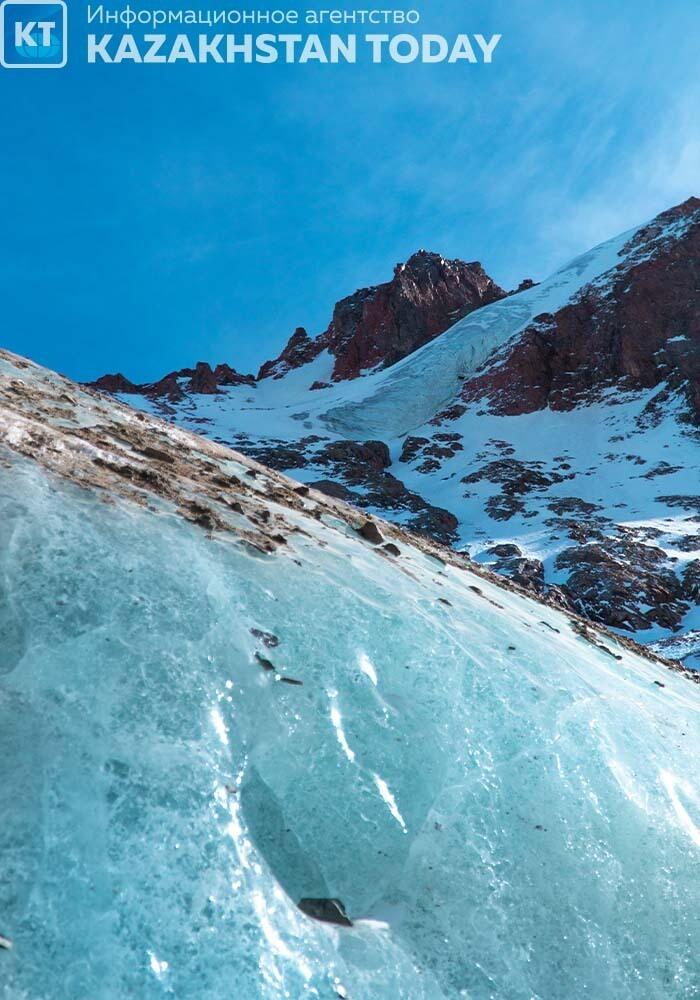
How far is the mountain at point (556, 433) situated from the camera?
112 ft

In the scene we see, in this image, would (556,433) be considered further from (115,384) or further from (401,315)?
(115,384)

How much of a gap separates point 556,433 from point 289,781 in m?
66.8

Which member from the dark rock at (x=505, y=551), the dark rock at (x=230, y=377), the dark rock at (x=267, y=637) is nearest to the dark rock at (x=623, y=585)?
A: the dark rock at (x=505, y=551)

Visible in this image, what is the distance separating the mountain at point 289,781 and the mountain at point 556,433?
62.9 feet

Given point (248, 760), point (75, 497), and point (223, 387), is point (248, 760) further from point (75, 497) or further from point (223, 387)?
point (223, 387)

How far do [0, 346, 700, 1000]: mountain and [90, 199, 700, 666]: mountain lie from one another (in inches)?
754

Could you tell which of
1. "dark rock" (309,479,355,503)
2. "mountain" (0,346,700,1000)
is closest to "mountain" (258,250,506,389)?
"dark rock" (309,479,355,503)

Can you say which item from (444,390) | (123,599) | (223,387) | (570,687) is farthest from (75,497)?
(223,387)

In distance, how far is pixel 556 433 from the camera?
2635 inches

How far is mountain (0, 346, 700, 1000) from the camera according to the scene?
3068 mm

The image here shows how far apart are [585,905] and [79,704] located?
3.10 metres

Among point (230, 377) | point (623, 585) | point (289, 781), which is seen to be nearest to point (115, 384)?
point (230, 377)

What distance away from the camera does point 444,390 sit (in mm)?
81312

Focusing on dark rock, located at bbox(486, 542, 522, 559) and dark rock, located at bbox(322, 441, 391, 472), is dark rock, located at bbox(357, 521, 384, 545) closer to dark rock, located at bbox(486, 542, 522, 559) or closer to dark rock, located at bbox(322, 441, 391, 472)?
dark rock, located at bbox(486, 542, 522, 559)
